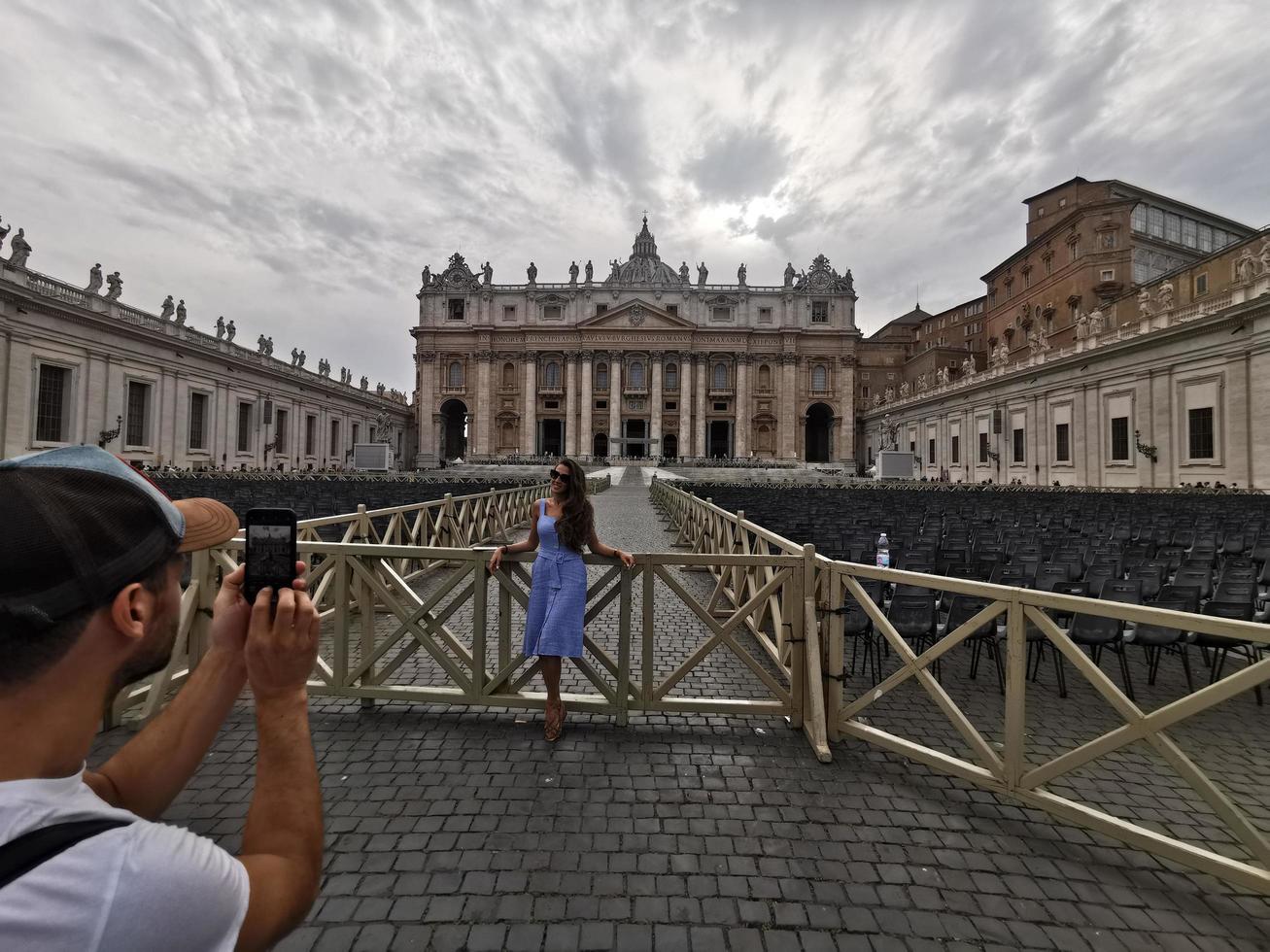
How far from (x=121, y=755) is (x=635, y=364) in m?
63.0

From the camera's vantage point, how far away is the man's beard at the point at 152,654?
1.08 metres

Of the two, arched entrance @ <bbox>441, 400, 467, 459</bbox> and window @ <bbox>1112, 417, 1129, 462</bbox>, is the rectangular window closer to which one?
arched entrance @ <bbox>441, 400, 467, 459</bbox>

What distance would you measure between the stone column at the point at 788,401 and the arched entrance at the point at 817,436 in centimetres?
411

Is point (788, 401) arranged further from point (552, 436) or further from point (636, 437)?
point (552, 436)

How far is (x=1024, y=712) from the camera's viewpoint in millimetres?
3365

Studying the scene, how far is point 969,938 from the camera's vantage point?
7.53ft

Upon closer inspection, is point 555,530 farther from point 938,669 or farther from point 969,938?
point 938,669

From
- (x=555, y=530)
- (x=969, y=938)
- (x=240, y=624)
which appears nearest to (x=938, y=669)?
(x=969, y=938)

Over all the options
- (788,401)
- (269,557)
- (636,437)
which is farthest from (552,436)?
(269,557)

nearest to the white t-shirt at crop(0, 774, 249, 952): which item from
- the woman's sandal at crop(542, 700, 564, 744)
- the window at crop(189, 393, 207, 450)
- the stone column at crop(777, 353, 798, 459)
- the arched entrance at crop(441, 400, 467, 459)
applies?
the woman's sandal at crop(542, 700, 564, 744)

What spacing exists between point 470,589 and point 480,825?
169cm

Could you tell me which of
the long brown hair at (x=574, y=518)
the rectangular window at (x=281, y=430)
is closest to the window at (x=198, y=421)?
the rectangular window at (x=281, y=430)

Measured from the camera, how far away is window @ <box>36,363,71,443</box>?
25.2 metres

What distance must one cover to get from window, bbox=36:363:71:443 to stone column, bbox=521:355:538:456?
38.0 meters
